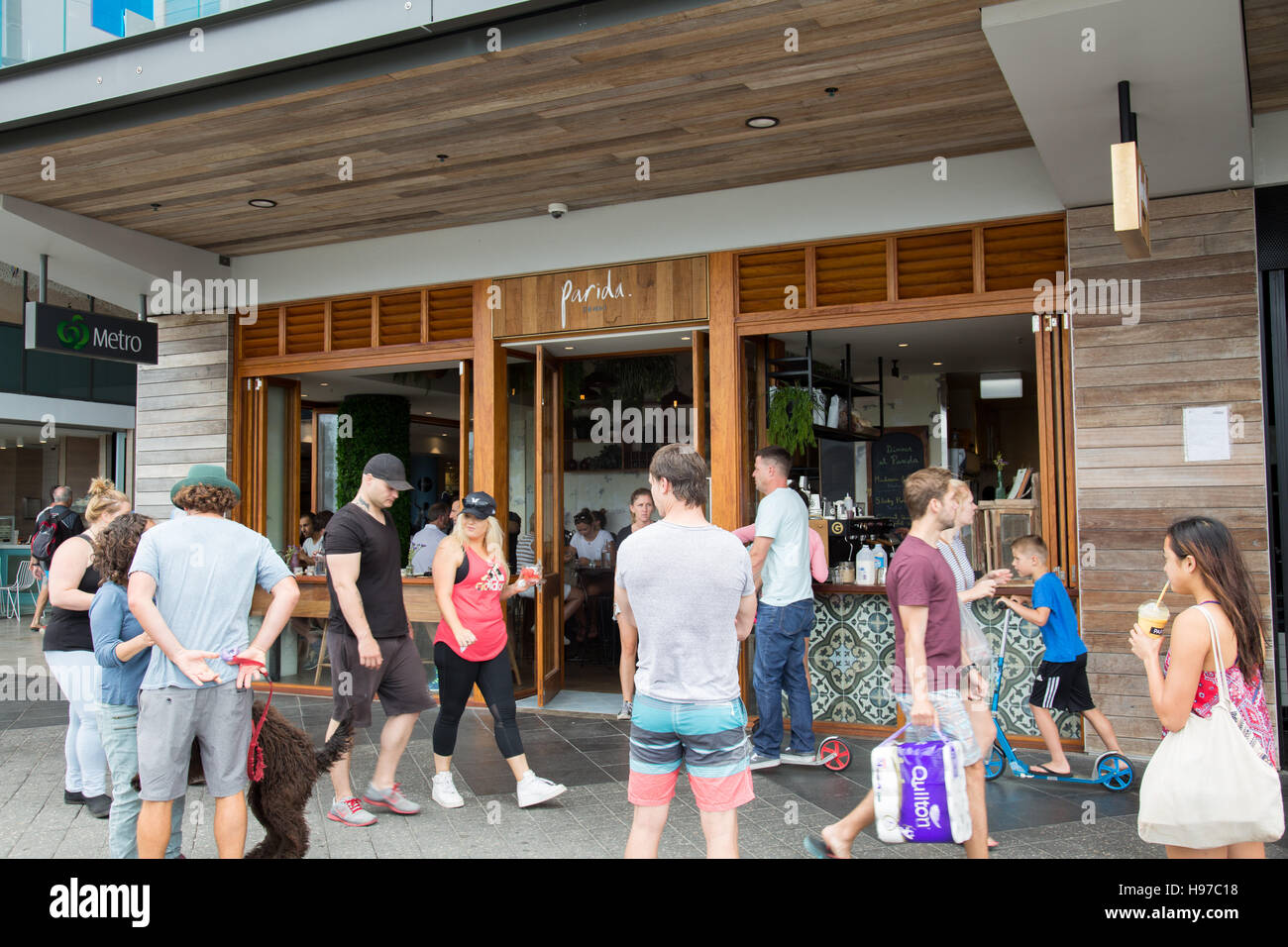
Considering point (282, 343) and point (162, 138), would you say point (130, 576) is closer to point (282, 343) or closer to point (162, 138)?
point (162, 138)

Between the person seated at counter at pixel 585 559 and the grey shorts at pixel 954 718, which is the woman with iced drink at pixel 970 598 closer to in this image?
the grey shorts at pixel 954 718

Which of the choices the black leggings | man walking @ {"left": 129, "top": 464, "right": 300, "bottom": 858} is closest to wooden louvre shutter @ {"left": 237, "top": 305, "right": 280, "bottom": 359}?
the black leggings

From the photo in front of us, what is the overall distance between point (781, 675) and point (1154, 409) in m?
2.62

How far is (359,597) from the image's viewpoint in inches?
182

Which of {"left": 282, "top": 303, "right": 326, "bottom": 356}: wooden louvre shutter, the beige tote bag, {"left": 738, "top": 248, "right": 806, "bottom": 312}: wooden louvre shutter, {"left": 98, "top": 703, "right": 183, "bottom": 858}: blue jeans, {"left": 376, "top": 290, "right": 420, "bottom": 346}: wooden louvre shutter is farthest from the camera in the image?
{"left": 282, "top": 303, "right": 326, "bottom": 356}: wooden louvre shutter

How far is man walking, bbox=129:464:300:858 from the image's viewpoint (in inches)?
135

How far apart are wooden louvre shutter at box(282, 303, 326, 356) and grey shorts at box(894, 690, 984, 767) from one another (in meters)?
6.26

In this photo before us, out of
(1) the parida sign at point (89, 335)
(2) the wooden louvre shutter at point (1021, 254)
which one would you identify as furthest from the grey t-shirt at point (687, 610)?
(1) the parida sign at point (89, 335)

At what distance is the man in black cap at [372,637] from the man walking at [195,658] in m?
0.88

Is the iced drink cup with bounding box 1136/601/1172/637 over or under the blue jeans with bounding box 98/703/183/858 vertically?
over

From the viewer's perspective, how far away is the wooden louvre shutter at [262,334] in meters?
8.51

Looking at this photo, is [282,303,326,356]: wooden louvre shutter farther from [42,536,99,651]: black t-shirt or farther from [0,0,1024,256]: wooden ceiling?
[42,536,99,651]: black t-shirt

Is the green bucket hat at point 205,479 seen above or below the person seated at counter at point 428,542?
above

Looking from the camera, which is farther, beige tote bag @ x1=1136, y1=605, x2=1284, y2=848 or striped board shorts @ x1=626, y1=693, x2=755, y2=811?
striped board shorts @ x1=626, y1=693, x2=755, y2=811
